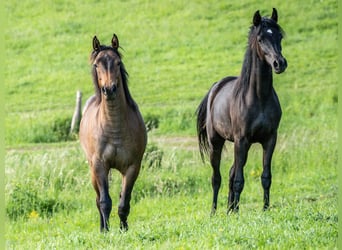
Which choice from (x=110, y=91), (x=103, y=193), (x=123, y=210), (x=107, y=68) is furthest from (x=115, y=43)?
(x=123, y=210)

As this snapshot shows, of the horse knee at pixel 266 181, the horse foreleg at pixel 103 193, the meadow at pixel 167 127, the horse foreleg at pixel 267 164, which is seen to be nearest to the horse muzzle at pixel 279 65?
the horse foreleg at pixel 267 164

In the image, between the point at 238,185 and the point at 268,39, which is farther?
the point at 238,185

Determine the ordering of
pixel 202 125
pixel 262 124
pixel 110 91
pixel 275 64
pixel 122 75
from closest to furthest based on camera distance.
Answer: pixel 110 91
pixel 122 75
pixel 275 64
pixel 262 124
pixel 202 125

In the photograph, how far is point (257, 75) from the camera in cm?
578

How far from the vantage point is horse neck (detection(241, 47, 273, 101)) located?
18.9 ft

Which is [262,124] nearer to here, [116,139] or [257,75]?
[257,75]

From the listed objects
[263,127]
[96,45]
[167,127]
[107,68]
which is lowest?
[167,127]

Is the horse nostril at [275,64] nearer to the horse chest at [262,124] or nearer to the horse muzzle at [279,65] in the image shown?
the horse muzzle at [279,65]

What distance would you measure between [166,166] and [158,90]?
3.62 metres

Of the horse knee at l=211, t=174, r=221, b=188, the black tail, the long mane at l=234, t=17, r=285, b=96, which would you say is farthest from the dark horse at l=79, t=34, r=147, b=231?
the black tail

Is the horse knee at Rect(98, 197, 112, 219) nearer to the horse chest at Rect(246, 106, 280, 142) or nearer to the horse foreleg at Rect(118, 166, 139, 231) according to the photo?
the horse foreleg at Rect(118, 166, 139, 231)

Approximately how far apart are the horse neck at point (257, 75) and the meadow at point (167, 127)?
769 millimetres

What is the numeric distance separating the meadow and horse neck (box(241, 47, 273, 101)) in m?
0.77

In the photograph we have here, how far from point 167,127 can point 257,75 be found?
398 centimetres
